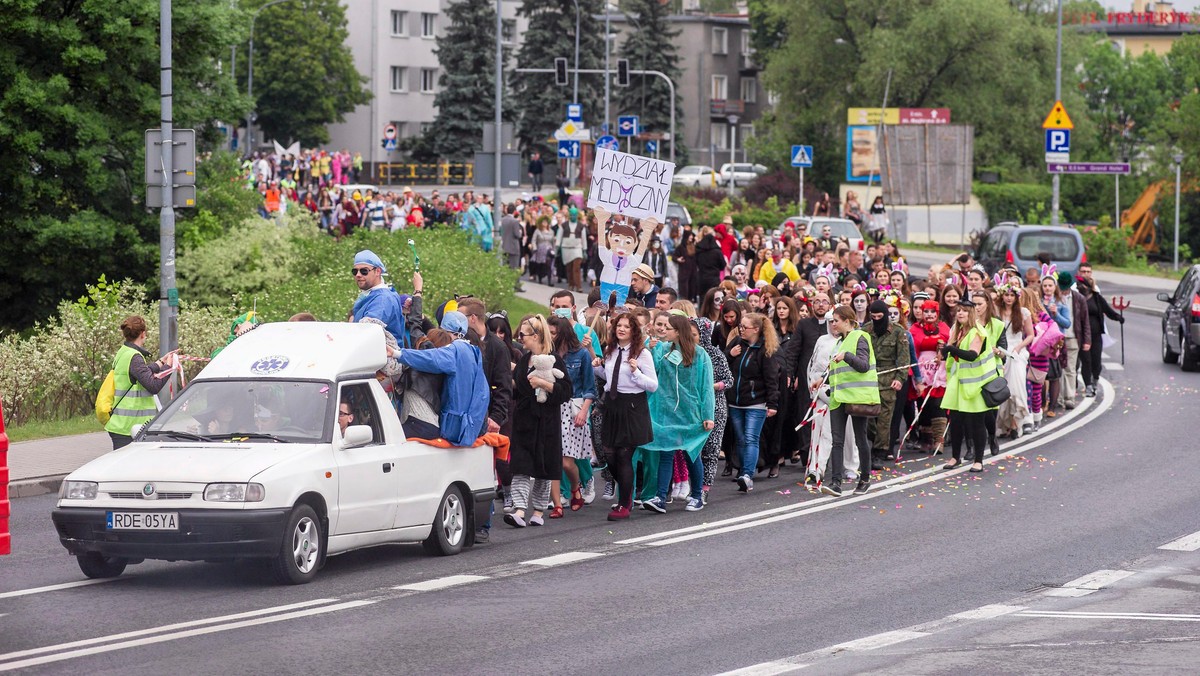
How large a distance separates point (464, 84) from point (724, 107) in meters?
32.0

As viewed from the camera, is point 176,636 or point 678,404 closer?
point 176,636

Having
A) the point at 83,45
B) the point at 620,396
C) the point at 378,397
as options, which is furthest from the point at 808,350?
the point at 83,45

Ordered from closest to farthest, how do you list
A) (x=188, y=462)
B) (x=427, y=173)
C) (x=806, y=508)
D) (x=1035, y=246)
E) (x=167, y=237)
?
(x=188, y=462) < (x=806, y=508) < (x=167, y=237) < (x=1035, y=246) < (x=427, y=173)

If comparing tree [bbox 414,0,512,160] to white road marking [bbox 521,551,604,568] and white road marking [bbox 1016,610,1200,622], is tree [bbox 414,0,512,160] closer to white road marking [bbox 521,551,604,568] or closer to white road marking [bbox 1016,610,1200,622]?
white road marking [bbox 521,551,604,568]

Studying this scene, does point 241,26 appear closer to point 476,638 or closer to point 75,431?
→ point 75,431

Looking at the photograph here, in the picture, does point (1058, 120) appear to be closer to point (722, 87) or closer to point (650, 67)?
point (650, 67)

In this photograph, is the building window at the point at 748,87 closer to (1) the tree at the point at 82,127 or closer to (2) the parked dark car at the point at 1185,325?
(2) the parked dark car at the point at 1185,325

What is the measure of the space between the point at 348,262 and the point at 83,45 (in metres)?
5.41

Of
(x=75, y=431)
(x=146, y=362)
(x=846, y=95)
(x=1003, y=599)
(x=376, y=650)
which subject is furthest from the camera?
(x=846, y=95)

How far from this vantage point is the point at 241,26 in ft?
96.6

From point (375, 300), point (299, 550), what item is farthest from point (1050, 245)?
point (299, 550)

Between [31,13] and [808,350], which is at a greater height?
[31,13]

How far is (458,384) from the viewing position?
480 inches

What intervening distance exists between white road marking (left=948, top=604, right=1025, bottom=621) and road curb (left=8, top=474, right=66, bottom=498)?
9.29 m
